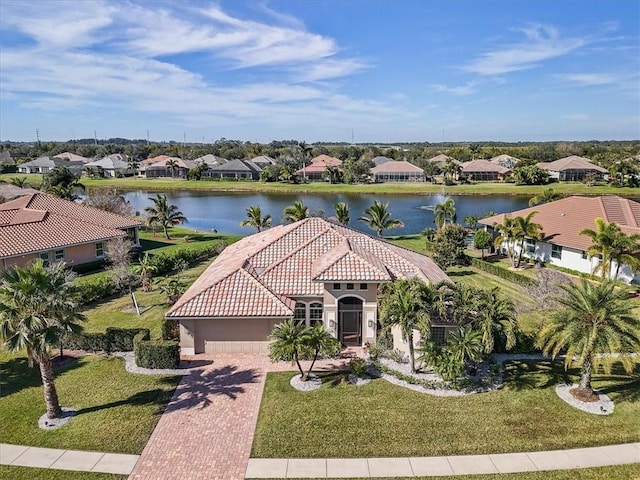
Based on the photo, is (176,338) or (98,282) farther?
(98,282)

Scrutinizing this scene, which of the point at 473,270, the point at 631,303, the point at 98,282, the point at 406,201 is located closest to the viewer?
the point at 631,303

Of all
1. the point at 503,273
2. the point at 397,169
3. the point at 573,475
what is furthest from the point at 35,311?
the point at 397,169

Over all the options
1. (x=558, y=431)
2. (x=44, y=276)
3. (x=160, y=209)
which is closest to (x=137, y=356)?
(x=44, y=276)

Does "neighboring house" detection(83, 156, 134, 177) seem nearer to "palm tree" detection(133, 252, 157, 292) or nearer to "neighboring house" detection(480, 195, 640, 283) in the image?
"palm tree" detection(133, 252, 157, 292)

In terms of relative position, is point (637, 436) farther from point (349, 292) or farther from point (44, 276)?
point (44, 276)

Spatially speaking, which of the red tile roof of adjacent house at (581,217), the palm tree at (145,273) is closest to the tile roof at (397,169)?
the red tile roof of adjacent house at (581,217)

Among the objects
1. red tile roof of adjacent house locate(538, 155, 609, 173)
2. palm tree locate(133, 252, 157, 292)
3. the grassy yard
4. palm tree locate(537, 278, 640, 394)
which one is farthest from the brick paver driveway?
red tile roof of adjacent house locate(538, 155, 609, 173)
